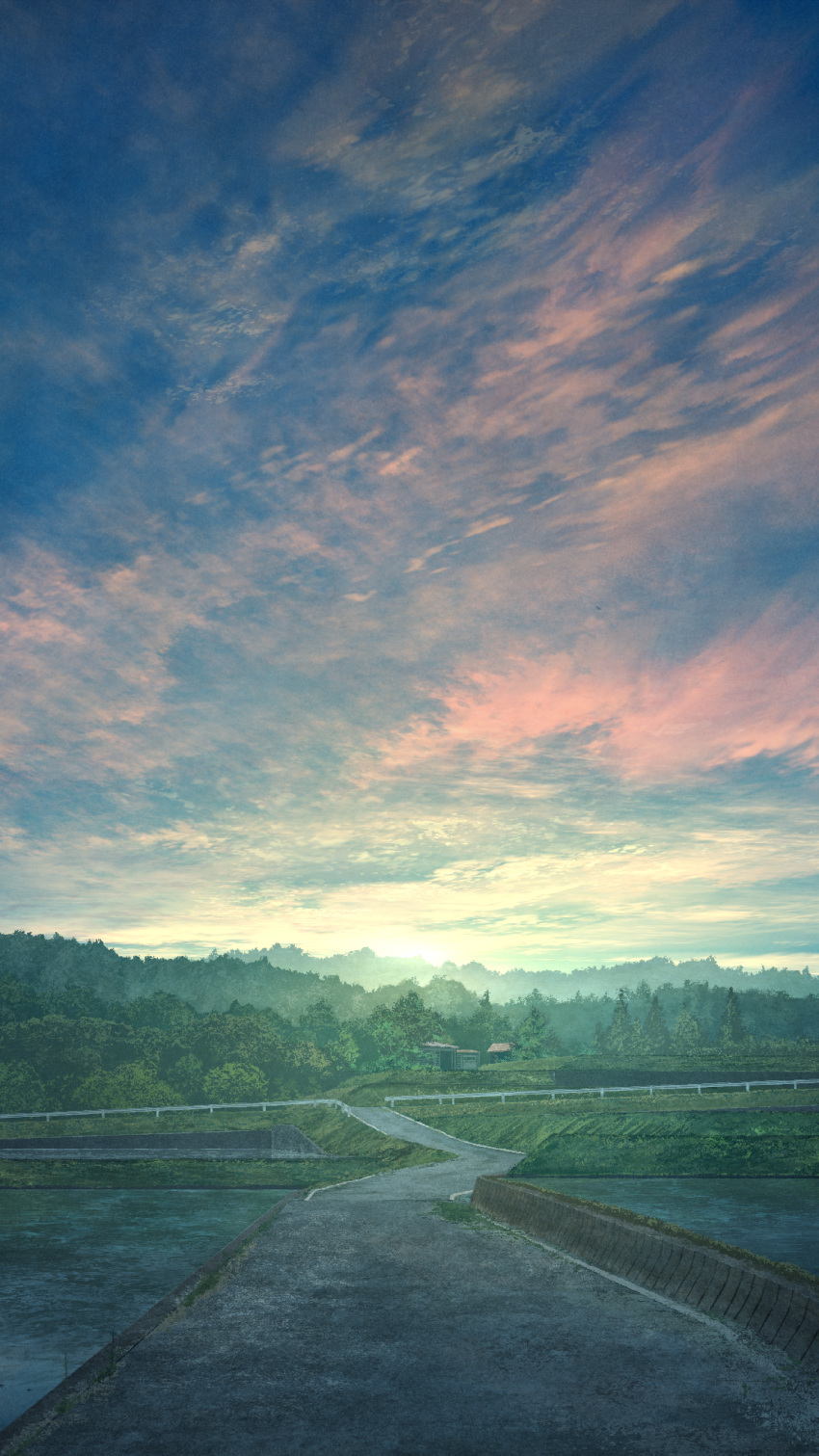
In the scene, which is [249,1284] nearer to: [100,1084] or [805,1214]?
[805,1214]

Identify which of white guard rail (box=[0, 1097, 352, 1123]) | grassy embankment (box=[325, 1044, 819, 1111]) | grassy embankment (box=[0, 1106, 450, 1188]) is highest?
grassy embankment (box=[325, 1044, 819, 1111])

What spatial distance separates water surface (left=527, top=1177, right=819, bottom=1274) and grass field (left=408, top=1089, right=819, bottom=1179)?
1513mm

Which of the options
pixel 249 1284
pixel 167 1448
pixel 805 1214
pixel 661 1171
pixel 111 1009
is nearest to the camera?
pixel 167 1448

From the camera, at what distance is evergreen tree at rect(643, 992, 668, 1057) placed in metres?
143

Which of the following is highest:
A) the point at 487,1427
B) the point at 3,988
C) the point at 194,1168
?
the point at 3,988

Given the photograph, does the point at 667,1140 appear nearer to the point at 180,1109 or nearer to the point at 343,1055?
the point at 180,1109

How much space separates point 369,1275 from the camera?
15438mm

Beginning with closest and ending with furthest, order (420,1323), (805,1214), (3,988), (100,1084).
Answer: (420,1323) → (805,1214) → (100,1084) → (3,988)

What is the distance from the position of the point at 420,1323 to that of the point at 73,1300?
9.25 m

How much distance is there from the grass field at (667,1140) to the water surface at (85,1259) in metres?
11.2

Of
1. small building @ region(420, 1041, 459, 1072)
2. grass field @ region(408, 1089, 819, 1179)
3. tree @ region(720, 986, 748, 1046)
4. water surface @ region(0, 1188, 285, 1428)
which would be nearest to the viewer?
water surface @ region(0, 1188, 285, 1428)

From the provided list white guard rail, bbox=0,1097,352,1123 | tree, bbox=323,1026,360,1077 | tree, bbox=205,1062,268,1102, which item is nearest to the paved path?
white guard rail, bbox=0,1097,352,1123

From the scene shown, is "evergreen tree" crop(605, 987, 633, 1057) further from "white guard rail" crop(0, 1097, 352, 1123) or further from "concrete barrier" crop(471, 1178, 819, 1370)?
"concrete barrier" crop(471, 1178, 819, 1370)

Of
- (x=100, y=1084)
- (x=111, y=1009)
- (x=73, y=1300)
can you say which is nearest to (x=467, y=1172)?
(x=73, y=1300)
